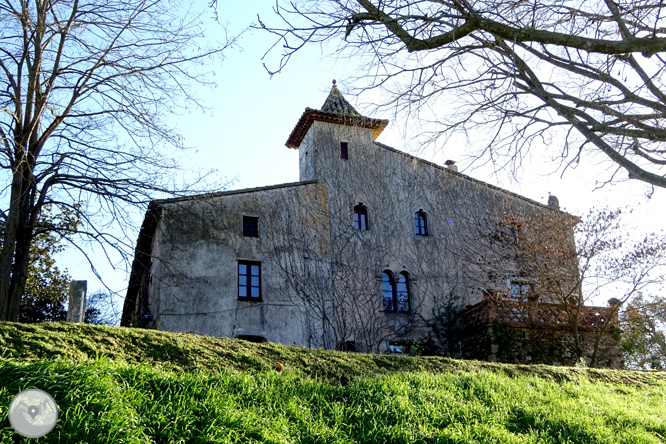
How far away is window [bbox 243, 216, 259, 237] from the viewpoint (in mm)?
20562

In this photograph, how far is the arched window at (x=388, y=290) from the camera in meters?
21.8

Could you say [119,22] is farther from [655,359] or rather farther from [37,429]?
[655,359]

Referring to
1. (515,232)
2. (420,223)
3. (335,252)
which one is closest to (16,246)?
(335,252)

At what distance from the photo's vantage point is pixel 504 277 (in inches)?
853

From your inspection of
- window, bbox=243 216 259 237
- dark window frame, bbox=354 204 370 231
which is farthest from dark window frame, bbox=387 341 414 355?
window, bbox=243 216 259 237

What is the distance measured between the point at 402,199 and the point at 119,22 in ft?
39.7

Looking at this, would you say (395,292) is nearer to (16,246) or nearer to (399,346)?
(399,346)

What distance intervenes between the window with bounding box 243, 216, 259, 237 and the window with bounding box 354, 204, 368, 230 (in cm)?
356

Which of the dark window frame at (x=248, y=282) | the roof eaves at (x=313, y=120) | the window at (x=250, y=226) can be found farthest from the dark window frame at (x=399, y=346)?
the roof eaves at (x=313, y=120)

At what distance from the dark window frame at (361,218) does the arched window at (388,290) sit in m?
1.70

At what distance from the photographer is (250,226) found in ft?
67.9

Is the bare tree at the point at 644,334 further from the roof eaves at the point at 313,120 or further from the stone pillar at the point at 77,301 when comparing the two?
the stone pillar at the point at 77,301

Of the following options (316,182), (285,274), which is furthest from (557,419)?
(316,182)

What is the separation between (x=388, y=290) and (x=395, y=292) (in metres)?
0.25
